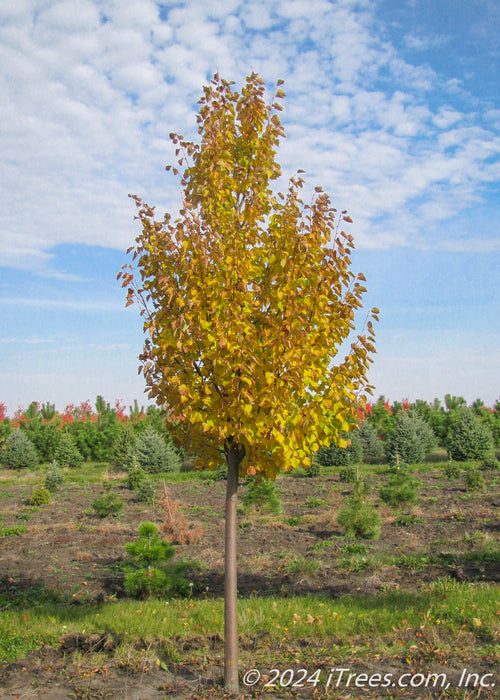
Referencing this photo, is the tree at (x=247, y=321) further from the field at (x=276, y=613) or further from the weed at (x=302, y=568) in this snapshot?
the weed at (x=302, y=568)

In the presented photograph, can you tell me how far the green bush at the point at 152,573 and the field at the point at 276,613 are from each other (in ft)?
0.88

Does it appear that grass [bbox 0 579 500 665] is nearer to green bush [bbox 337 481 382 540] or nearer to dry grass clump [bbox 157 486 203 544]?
green bush [bbox 337 481 382 540]

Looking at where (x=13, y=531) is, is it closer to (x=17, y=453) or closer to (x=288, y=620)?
(x=288, y=620)

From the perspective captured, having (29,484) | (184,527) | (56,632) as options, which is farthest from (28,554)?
(29,484)

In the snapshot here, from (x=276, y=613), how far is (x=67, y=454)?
58.8 ft

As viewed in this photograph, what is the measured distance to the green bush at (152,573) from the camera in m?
6.13

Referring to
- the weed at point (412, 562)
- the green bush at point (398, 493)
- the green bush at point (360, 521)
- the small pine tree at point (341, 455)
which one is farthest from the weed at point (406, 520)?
the small pine tree at point (341, 455)

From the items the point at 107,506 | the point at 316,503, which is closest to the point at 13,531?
the point at 107,506

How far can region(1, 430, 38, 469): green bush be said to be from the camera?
21.0 metres

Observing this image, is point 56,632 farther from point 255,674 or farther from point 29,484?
point 29,484

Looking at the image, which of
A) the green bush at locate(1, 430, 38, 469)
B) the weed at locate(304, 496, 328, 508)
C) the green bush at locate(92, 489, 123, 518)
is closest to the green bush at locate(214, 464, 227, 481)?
the weed at locate(304, 496, 328, 508)

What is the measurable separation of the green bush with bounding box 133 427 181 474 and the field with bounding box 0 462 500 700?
8.21 metres

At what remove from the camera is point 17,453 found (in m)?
21.0

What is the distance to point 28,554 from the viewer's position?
8.42 metres
